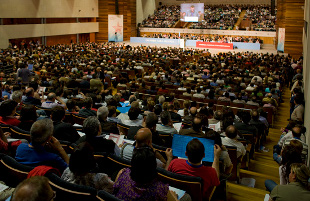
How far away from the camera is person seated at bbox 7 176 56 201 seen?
1.88 meters

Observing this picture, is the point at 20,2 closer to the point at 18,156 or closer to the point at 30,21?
the point at 30,21

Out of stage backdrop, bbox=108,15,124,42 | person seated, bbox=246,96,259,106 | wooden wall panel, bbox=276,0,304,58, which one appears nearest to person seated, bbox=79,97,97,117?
person seated, bbox=246,96,259,106

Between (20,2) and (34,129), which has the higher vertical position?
(20,2)

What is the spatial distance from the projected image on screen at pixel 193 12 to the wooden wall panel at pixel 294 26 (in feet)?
41.5

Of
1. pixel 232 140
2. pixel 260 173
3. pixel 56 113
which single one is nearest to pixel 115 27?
pixel 260 173

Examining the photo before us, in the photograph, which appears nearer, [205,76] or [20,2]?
[205,76]

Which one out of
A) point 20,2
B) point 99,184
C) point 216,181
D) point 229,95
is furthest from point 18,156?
point 20,2

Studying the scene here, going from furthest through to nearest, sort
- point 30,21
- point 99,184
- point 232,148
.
Result: point 30,21, point 232,148, point 99,184

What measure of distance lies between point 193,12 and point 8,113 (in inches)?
1247

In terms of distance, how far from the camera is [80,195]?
7.83ft

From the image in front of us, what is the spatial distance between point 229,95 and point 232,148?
18.3 feet

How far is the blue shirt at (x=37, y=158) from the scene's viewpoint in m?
3.01

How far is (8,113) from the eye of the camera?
15.1 ft

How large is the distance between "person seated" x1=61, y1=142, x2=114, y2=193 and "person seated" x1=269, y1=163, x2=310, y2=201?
1.57 metres
